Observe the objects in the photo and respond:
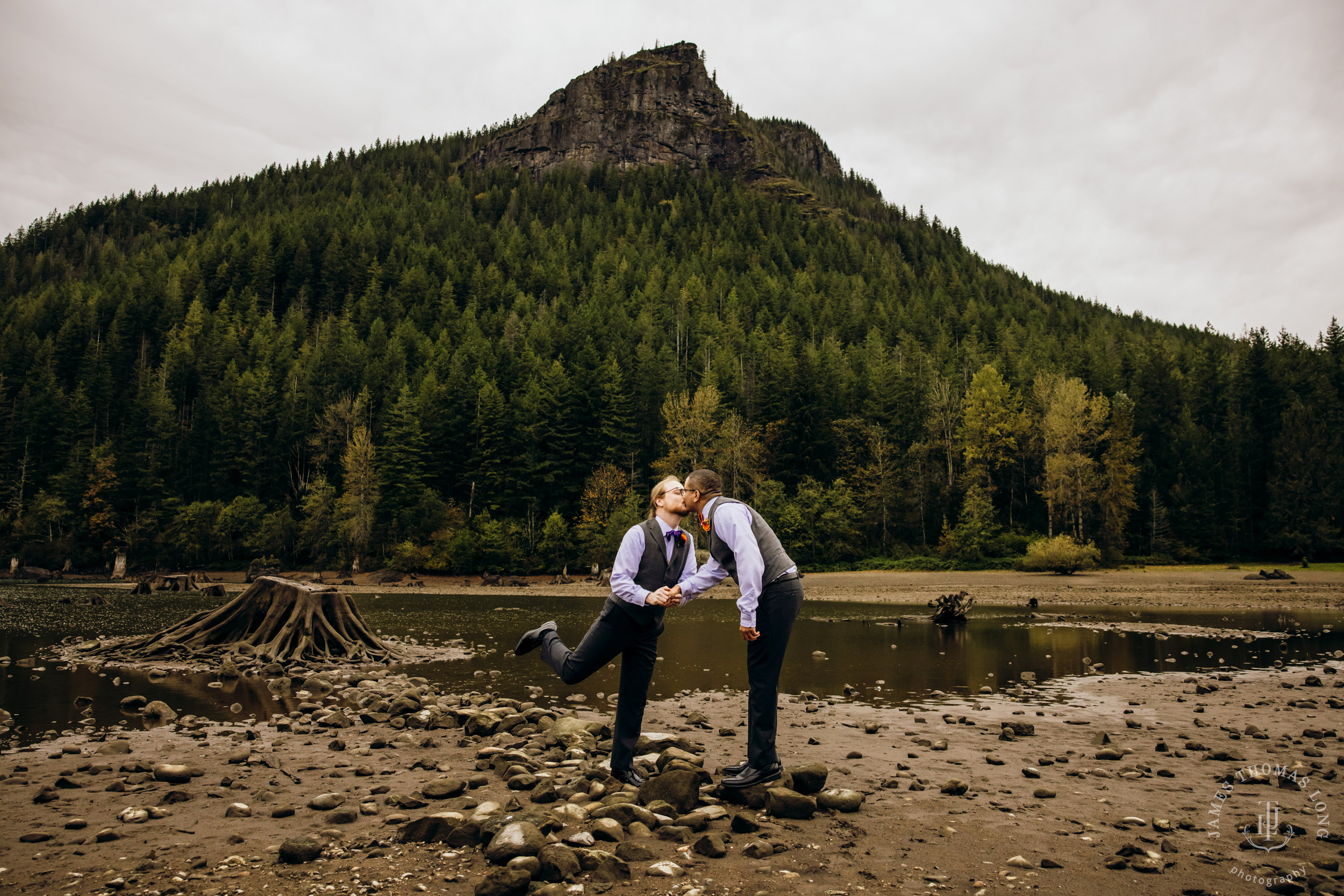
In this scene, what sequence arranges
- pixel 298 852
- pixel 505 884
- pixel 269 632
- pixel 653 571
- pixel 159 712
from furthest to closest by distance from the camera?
pixel 269 632
pixel 159 712
pixel 653 571
pixel 298 852
pixel 505 884

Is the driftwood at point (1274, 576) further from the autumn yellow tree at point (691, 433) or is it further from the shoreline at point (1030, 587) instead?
the autumn yellow tree at point (691, 433)

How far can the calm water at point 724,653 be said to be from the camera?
38.3 feet

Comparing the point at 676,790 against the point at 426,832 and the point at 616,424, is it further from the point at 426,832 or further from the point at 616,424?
the point at 616,424

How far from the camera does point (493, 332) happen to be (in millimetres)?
97938

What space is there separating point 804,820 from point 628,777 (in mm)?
1829

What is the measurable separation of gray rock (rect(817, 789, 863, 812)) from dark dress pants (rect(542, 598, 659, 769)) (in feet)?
6.07

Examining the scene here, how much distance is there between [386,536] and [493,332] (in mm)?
41146

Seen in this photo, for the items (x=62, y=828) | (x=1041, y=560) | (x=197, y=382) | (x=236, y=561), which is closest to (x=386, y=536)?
(x=236, y=561)

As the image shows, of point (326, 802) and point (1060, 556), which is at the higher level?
point (326, 802)

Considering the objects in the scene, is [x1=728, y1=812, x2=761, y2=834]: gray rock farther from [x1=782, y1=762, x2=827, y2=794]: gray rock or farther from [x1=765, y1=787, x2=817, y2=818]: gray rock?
[x1=782, y1=762, x2=827, y2=794]: gray rock

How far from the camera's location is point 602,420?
69.9m

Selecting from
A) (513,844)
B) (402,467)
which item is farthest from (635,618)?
(402,467)

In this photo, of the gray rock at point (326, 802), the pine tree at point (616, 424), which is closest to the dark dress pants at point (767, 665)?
the gray rock at point (326, 802)

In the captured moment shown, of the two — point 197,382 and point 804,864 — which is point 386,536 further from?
point 804,864
